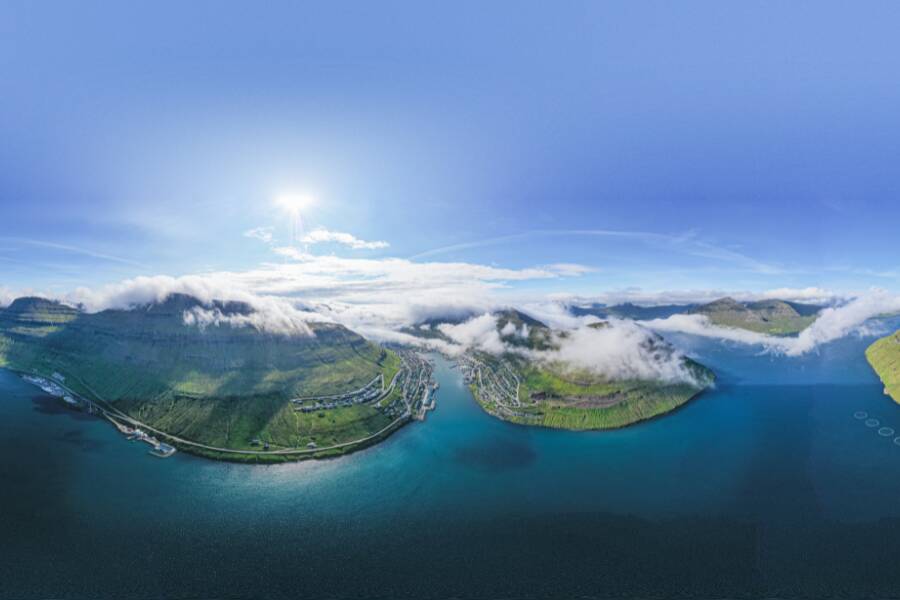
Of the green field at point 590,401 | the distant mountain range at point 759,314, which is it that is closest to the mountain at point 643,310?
the distant mountain range at point 759,314

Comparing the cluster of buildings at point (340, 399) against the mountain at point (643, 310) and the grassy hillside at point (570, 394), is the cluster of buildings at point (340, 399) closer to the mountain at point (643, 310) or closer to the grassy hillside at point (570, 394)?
the grassy hillside at point (570, 394)

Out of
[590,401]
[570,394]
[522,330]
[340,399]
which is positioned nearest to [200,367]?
[340,399]

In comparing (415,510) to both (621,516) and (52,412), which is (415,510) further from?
(52,412)

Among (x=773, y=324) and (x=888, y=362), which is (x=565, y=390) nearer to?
(x=888, y=362)

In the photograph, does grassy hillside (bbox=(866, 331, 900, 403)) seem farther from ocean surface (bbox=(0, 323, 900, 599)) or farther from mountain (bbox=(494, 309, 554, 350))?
mountain (bbox=(494, 309, 554, 350))

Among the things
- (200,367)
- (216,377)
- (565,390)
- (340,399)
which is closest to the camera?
(340,399)

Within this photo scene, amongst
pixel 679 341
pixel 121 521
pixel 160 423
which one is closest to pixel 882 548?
pixel 121 521
